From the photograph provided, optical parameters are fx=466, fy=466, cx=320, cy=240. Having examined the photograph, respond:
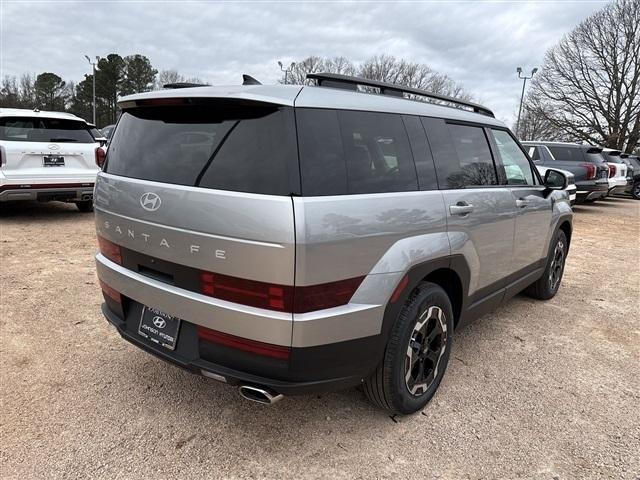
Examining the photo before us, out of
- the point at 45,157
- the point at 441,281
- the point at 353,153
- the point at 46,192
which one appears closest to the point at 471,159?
the point at 441,281

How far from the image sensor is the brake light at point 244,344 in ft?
6.76

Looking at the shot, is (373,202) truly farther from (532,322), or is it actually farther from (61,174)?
(61,174)

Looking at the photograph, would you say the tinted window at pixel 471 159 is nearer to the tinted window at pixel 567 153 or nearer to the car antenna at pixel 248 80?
the car antenna at pixel 248 80

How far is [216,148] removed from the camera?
2.21 metres

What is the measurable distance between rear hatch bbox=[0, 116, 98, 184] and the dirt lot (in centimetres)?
371

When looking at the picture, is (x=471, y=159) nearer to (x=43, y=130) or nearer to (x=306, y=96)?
(x=306, y=96)

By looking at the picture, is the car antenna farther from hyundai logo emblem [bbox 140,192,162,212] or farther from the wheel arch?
the wheel arch

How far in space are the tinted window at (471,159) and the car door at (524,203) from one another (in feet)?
0.77

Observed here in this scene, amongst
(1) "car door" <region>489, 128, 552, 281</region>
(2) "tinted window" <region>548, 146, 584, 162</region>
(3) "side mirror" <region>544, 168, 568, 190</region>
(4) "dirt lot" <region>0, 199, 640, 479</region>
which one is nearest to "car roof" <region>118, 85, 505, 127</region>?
(1) "car door" <region>489, 128, 552, 281</region>

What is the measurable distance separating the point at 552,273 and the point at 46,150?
740 centimetres

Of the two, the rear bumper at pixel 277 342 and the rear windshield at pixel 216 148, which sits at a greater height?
the rear windshield at pixel 216 148

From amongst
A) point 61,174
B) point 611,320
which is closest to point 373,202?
point 611,320

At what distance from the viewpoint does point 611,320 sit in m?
4.49

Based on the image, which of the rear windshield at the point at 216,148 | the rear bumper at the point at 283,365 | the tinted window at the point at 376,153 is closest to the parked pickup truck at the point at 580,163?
the tinted window at the point at 376,153
